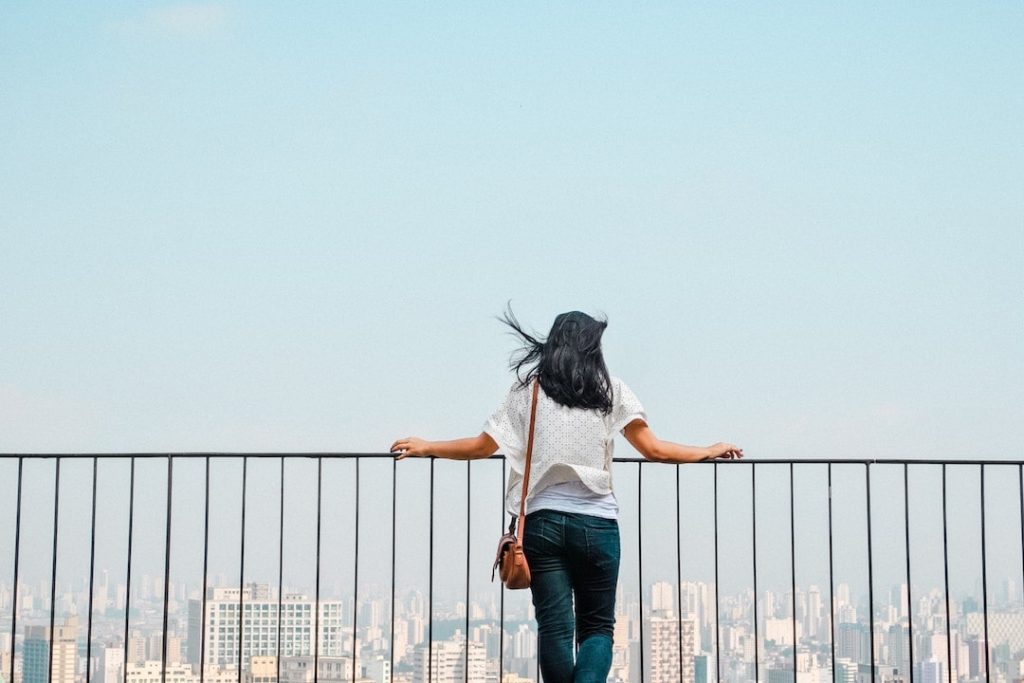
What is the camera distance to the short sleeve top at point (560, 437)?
362cm

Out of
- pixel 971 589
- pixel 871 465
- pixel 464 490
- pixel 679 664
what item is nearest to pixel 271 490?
pixel 464 490

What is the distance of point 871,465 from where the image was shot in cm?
488

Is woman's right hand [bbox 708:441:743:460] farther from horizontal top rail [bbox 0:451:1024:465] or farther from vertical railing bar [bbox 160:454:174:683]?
vertical railing bar [bbox 160:454:174:683]

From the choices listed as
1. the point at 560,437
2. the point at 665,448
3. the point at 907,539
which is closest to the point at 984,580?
the point at 907,539

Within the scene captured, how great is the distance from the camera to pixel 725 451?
4094 mm

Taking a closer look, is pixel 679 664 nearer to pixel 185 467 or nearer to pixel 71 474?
pixel 185 467

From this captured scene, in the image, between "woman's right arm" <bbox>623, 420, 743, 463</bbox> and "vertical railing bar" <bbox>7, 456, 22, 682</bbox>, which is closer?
"woman's right arm" <bbox>623, 420, 743, 463</bbox>

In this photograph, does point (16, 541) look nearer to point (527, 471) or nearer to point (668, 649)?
point (527, 471)

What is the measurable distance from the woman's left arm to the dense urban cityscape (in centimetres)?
77

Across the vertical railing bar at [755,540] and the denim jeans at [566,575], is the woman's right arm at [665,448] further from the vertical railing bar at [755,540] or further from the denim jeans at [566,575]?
the vertical railing bar at [755,540]

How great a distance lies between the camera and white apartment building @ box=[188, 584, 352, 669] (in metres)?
5.01

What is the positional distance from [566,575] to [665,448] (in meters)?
0.59

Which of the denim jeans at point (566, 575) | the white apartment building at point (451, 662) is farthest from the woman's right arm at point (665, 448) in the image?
the white apartment building at point (451, 662)

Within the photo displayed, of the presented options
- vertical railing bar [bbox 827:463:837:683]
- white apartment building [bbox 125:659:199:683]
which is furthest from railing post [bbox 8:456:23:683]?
vertical railing bar [bbox 827:463:837:683]
